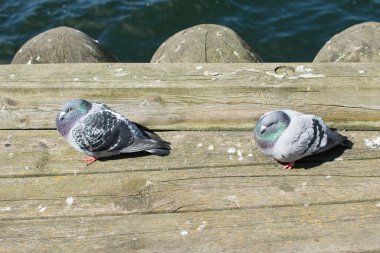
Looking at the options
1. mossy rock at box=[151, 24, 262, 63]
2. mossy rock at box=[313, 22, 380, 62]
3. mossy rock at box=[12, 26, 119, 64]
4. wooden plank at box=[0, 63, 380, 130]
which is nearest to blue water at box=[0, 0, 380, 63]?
mossy rock at box=[313, 22, 380, 62]

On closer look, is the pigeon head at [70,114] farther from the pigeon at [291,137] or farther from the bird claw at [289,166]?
the bird claw at [289,166]

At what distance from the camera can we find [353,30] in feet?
17.0

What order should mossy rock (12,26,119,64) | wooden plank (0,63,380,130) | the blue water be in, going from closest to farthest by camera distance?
wooden plank (0,63,380,130) < mossy rock (12,26,119,64) < the blue water

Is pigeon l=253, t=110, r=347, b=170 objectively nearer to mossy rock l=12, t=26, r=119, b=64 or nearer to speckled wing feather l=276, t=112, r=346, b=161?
speckled wing feather l=276, t=112, r=346, b=161

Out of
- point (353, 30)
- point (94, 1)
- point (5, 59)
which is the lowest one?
point (5, 59)

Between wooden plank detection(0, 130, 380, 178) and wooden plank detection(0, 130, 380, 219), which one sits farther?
wooden plank detection(0, 130, 380, 178)

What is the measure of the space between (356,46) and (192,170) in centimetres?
268

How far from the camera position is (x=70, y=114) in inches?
128

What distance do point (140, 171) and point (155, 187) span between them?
190 mm

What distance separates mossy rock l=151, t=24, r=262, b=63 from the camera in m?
4.71

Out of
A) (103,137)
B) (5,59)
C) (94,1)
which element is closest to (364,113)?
(103,137)

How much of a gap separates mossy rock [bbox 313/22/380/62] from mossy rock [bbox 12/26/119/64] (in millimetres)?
2276

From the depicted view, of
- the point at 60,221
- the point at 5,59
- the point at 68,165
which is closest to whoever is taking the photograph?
the point at 60,221

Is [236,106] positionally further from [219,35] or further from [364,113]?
[219,35]
